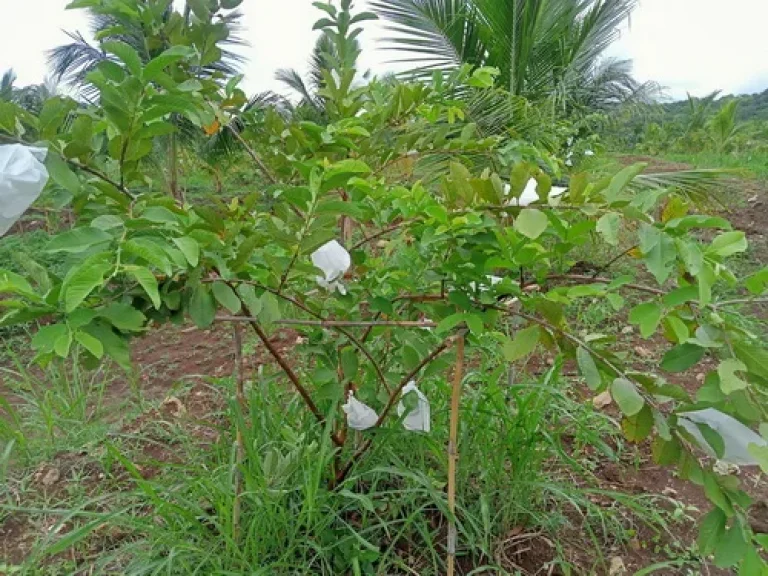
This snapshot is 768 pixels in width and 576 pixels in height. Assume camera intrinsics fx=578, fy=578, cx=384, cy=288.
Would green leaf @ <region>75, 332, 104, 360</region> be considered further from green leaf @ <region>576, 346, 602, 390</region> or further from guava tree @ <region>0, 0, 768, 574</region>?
green leaf @ <region>576, 346, 602, 390</region>

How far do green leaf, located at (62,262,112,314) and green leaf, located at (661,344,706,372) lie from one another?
2.28ft

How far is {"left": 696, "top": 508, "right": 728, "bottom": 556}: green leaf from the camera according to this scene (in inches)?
31.5

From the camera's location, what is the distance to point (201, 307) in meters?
0.80

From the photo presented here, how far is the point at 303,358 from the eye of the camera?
193 centimetres

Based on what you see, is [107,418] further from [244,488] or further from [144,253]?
[144,253]

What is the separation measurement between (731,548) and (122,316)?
85cm

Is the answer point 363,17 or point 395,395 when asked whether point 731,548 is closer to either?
point 395,395

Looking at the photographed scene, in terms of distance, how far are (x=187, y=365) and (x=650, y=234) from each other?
2.13 m

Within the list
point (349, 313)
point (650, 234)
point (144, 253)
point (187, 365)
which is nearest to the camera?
point (144, 253)

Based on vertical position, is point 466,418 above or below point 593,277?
below

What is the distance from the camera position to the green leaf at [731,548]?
77 centimetres

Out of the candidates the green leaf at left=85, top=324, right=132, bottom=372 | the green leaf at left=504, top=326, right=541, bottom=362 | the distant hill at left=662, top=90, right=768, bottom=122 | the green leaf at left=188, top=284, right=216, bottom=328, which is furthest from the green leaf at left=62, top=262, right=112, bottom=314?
the distant hill at left=662, top=90, right=768, bottom=122

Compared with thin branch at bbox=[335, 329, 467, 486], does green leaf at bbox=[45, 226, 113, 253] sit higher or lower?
higher

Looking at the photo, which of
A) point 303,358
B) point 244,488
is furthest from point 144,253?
point 303,358
